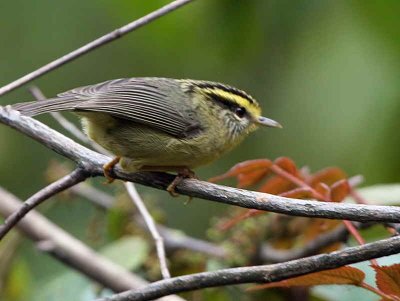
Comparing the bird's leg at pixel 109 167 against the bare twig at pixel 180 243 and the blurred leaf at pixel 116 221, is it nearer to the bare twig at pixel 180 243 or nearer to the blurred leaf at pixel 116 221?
the bare twig at pixel 180 243

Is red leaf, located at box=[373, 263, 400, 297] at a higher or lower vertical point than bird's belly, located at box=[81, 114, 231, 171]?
lower

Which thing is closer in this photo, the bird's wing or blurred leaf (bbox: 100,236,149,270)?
the bird's wing

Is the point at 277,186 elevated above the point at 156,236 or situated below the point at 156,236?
above

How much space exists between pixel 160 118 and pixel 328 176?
63 cm

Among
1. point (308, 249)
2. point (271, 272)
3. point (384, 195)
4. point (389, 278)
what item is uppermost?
point (384, 195)

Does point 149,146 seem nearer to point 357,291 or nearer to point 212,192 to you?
point 212,192

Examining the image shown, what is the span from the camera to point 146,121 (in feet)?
9.62

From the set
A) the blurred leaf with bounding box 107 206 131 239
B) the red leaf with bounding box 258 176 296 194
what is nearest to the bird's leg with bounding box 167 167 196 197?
the red leaf with bounding box 258 176 296 194

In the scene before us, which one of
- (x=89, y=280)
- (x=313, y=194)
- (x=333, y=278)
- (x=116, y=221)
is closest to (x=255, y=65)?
(x=116, y=221)

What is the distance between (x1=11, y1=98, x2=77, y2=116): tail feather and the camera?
2.61 metres

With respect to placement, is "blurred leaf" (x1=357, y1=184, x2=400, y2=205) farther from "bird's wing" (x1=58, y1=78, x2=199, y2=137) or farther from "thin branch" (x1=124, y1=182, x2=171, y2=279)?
"thin branch" (x1=124, y1=182, x2=171, y2=279)

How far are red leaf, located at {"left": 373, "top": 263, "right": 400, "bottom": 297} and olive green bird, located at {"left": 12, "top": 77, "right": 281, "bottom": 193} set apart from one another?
0.77m

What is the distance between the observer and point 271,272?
2023mm

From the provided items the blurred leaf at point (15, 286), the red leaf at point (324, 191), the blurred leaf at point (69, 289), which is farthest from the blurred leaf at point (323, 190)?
the blurred leaf at point (15, 286)
